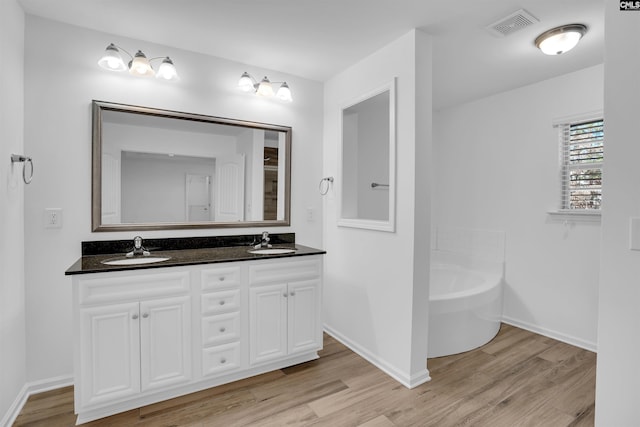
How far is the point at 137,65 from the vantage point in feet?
7.06

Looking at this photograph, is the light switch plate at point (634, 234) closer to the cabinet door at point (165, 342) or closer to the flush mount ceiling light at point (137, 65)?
the cabinet door at point (165, 342)

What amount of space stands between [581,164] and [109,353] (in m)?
3.73

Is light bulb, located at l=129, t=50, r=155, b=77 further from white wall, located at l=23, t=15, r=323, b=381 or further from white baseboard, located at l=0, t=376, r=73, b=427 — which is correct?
white baseboard, located at l=0, t=376, r=73, b=427

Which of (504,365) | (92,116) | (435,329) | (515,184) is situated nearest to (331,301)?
(435,329)

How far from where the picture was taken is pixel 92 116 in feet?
Answer: 7.16

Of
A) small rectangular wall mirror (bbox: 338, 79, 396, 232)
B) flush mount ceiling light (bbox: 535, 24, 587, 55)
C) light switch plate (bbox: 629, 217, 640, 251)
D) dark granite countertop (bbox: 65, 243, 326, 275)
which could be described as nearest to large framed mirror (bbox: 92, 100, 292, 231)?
dark granite countertop (bbox: 65, 243, 326, 275)

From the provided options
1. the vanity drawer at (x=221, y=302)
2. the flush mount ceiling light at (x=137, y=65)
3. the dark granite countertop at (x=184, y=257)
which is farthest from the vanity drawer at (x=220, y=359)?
the flush mount ceiling light at (x=137, y=65)

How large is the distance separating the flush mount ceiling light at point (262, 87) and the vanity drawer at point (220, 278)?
1406 mm

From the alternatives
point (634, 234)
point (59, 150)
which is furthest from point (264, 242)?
point (634, 234)

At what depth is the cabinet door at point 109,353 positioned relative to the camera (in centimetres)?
175

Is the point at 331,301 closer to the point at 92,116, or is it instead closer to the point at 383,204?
the point at 383,204

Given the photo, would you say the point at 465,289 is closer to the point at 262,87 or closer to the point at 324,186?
the point at 324,186

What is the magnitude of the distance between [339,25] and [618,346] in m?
2.18

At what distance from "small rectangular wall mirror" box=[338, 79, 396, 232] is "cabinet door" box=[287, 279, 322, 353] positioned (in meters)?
0.68
